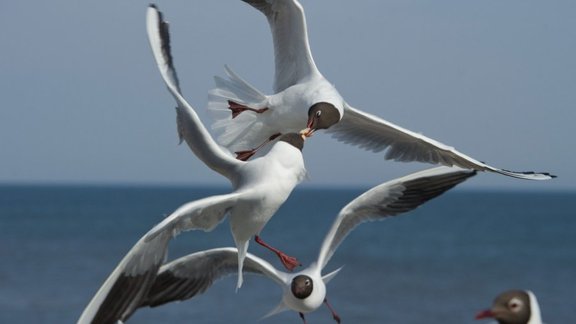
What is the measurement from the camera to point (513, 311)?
5.15 metres

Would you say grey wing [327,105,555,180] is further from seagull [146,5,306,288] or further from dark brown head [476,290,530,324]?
dark brown head [476,290,530,324]

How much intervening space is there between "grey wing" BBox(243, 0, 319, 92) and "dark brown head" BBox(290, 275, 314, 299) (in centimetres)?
135

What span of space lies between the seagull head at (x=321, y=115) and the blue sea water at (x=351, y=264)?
1496 millimetres


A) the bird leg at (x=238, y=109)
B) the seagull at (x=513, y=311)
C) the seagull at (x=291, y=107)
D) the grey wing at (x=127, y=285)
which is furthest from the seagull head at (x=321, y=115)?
the seagull at (x=513, y=311)

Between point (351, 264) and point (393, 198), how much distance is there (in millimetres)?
28350

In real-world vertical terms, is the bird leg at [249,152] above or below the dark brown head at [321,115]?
below

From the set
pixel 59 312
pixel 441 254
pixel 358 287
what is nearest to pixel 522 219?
pixel 441 254

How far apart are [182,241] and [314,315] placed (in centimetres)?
2304

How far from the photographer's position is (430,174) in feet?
25.2

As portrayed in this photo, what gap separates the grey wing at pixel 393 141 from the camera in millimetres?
8328

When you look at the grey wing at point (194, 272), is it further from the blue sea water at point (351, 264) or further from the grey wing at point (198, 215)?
the blue sea water at point (351, 264)

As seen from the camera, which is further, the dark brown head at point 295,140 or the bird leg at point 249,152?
the bird leg at point 249,152

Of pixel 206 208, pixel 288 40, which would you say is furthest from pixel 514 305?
pixel 288 40

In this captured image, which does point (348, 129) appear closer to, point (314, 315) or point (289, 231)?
point (314, 315)
